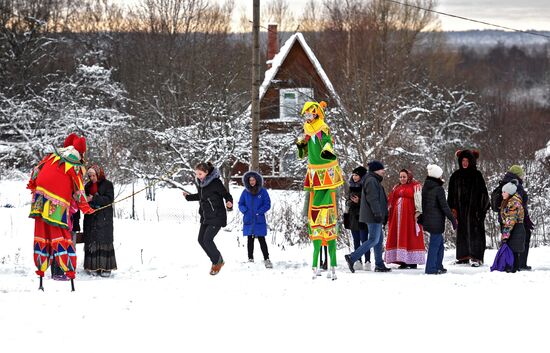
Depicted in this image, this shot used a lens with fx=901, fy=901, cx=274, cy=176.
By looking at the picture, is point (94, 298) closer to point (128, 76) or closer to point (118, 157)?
point (118, 157)

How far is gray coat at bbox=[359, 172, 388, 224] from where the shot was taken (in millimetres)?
12883

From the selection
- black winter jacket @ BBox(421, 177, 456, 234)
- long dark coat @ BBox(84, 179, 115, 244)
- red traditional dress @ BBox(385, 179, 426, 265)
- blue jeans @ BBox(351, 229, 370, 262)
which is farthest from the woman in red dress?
long dark coat @ BBox(84, 179, 115, 244)

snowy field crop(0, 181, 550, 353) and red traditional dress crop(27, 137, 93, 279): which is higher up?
red traditional dress crop(27, 137, 93, 279)

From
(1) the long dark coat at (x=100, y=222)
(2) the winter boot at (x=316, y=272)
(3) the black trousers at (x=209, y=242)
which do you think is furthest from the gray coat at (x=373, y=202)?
(1) the long dark coat at (x=100, y=222)

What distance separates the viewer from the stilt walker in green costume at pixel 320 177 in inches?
456

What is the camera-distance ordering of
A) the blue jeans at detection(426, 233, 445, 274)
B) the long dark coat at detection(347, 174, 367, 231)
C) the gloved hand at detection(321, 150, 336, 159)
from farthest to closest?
the long dark coat at detection(347, 174, 367, 231) → the blue jeans at detection(426, 233, 445, 274) → the gloved hand at detection(321, 150, 336, 159)

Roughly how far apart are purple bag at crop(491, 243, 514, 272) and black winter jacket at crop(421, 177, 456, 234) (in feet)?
2.69

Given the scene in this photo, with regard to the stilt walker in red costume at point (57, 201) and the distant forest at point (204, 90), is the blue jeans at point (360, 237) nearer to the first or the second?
the stilt walker in red costume at point (57, 201)

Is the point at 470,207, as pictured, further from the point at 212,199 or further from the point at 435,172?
the point at 212,199

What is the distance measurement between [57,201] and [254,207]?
420cm

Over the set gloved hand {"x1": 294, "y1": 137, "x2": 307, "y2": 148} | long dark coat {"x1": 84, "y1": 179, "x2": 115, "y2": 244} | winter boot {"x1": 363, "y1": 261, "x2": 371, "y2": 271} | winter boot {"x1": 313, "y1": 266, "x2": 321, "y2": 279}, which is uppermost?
gloved hand {"x1": 294, "y1": 137, "x2": 307, "y2": 148}

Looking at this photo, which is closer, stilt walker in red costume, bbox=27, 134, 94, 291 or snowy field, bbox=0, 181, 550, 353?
snowy field, bbox=0, 181, 550, 353

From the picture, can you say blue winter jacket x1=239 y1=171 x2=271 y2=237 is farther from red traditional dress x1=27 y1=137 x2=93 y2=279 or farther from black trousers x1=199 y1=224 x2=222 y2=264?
red traditional dress x1=27 y1=137 x2=93 y2=279

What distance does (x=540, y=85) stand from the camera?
126875 mm
